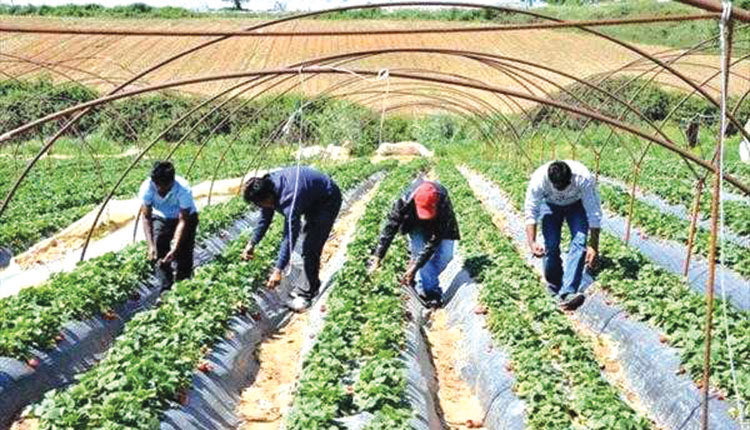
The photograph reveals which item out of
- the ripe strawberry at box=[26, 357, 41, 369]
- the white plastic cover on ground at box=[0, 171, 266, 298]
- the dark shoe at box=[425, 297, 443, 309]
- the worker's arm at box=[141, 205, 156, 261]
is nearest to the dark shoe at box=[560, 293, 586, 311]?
the dark shoe at box=[425, 297, 443, 309]

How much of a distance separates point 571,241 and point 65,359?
228 inches

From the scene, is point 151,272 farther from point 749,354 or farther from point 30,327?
point 749,354

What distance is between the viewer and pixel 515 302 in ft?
30.3

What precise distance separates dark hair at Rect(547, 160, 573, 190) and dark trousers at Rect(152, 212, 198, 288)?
4184 mm

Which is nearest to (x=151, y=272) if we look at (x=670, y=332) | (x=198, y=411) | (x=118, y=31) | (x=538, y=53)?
(x=198, y=411)

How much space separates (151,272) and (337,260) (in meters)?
3.16

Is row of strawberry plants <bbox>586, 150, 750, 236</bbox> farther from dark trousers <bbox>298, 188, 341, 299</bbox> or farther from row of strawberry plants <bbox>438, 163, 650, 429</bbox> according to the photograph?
dark trousers <bbox>298, 188, 341, 299</bbox>

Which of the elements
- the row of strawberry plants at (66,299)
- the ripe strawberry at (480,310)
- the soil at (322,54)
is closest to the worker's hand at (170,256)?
the row of strawberry plants at (66,299)

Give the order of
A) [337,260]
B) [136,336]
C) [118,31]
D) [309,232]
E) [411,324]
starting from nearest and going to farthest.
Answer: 1. [118,31]
2. [136,336]
3. [411,324]
4. [309,232]
5. [337,260]

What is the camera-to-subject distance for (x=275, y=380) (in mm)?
8336

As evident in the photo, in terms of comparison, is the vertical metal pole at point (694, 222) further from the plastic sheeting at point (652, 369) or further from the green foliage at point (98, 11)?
the green foliage at point (98, 11)

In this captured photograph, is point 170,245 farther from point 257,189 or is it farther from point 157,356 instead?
point 157,356

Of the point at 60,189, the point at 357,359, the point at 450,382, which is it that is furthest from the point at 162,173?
the point at 60,189

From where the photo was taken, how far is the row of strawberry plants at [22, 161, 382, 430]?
562 cm
